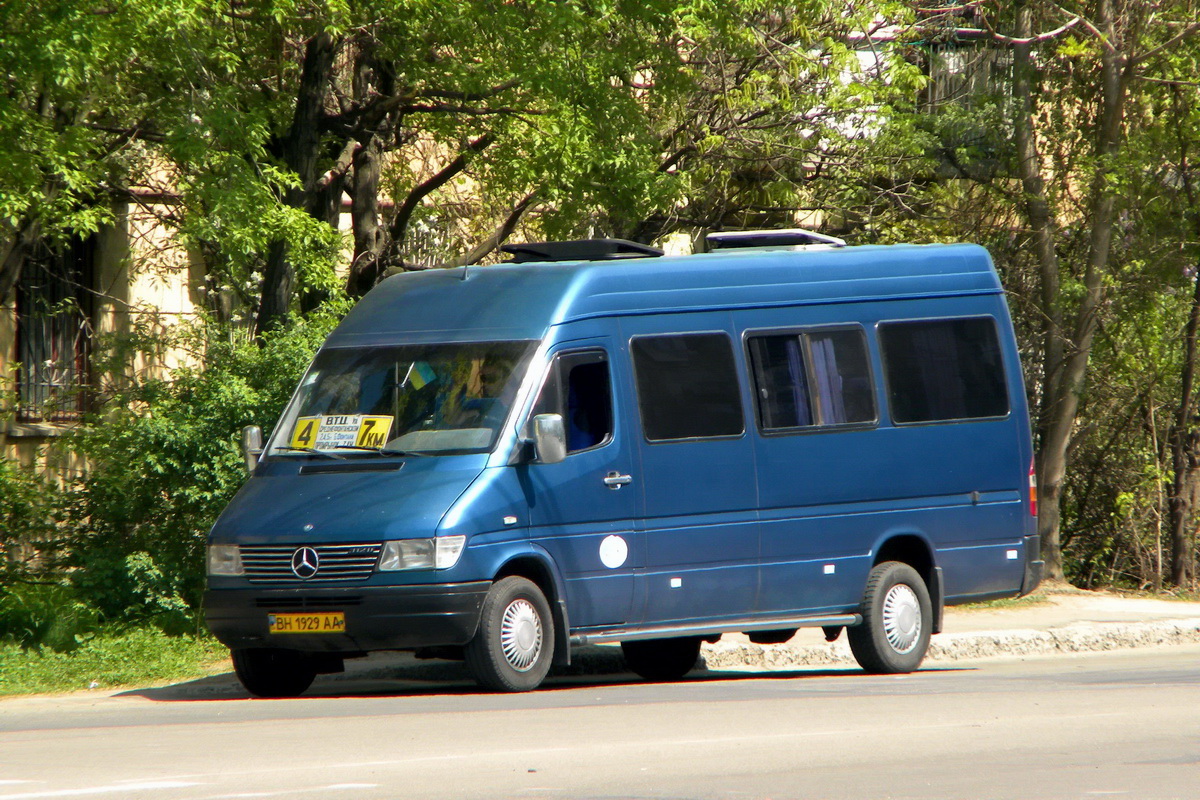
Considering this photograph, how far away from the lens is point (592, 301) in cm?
1066

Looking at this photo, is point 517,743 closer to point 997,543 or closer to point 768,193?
point 997,543

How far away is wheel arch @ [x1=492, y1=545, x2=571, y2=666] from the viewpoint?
10.0m

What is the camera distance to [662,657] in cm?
1215

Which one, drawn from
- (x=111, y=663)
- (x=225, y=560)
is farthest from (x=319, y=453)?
(x=111, y=663)

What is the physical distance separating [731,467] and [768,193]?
8.72m

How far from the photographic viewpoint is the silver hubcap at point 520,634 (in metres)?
9.80

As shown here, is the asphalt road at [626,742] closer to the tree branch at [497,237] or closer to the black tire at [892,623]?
the black tire at [892,623]

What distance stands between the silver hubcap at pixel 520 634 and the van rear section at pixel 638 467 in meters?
0.02

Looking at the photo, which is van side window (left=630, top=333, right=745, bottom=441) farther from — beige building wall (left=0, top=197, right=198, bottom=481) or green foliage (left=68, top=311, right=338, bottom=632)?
beige building wall (left=0, top=197, right=198, bottom=481)

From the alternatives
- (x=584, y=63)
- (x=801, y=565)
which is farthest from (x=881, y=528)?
(x=584, y=63)

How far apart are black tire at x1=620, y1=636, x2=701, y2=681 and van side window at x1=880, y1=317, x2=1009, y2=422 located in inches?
89.7

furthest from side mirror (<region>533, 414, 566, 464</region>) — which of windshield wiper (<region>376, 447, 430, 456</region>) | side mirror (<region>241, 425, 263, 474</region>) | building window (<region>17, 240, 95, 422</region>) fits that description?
building window (<region>17, 240, 95, 422</region>)

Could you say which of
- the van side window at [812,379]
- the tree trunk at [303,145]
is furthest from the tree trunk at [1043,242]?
the tree trunk at [303,145]

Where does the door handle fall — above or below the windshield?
below
